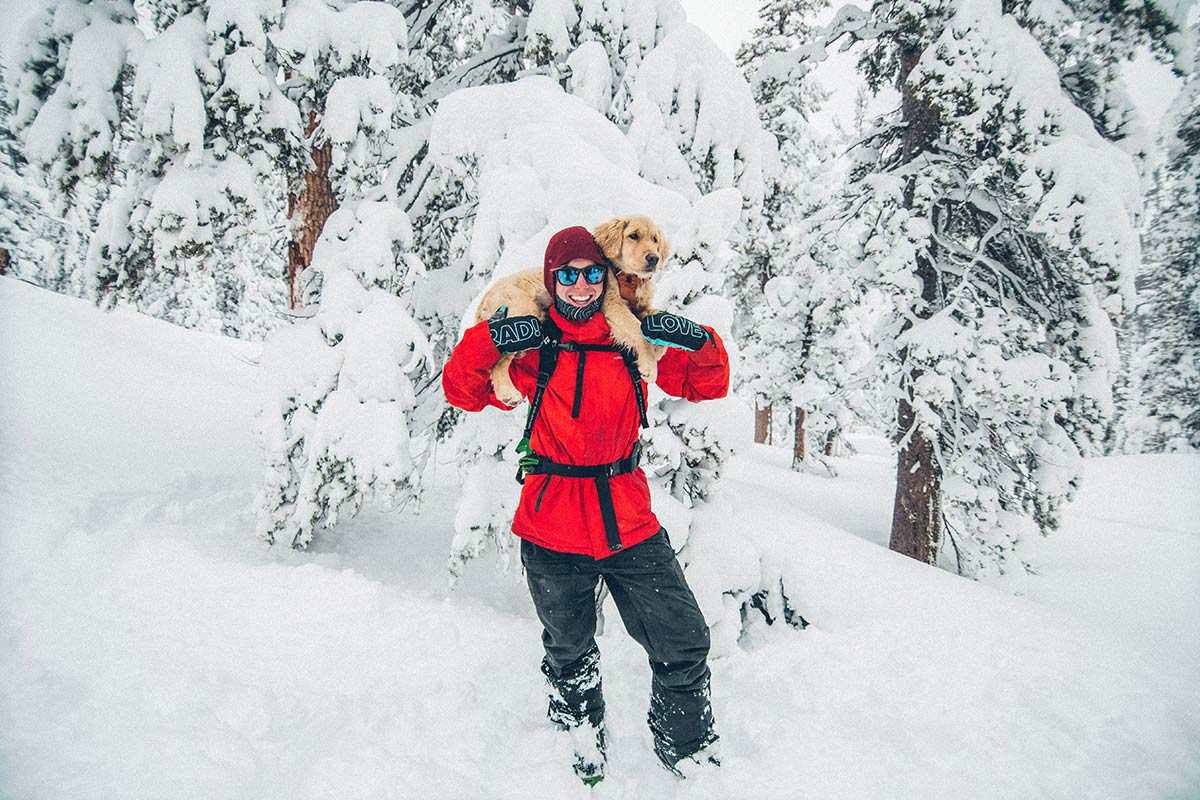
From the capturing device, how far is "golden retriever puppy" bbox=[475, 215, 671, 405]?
2.58m

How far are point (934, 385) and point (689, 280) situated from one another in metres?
5.25

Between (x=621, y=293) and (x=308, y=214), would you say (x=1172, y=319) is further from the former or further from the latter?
(x=308, y=214)

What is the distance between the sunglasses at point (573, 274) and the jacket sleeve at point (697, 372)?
1.91 ft

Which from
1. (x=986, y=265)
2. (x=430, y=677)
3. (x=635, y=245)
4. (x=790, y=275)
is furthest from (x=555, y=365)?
(x=790, y=275)

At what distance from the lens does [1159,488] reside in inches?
692

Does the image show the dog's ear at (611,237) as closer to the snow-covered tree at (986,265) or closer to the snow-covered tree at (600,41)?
the snow-covered tree at (600,41)

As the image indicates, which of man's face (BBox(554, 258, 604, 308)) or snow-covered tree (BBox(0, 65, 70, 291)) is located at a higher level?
snow-covered tree (BBox(0, 65, 70, 291))

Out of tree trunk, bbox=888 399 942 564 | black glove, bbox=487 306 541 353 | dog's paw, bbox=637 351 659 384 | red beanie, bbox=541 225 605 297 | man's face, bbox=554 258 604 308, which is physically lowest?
tree trunk, bbox=888 399 942 564

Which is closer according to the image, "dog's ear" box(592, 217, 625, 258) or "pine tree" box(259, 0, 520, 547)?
"dog's ear" box(592, 217, 625, 258)

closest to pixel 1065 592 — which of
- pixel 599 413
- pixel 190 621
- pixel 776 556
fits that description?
pixel 776 556

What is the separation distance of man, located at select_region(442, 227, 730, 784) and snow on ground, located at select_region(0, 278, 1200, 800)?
533mm

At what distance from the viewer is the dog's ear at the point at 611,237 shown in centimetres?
260

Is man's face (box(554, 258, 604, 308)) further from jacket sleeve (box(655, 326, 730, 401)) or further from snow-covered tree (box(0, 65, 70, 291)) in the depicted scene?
snow-covered tree (box(0, 65, 70, 291))

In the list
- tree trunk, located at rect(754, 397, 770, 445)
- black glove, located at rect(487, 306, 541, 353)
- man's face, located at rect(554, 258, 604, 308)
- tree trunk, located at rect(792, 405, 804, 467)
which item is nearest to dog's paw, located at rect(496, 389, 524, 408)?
black glove, located at rect(487, 306, 541, 353)
